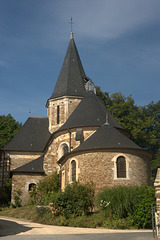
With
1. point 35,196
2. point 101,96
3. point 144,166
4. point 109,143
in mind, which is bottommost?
point 35,196

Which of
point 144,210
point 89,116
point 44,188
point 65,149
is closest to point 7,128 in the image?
point 65,149

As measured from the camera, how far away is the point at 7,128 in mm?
41219

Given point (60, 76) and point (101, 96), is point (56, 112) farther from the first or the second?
point (101, 96)

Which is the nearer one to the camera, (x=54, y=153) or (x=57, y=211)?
(x=57, y=211)

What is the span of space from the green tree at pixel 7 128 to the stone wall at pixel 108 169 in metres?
20.0

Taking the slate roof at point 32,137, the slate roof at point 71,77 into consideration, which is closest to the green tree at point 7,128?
the slate roof at point 32,137

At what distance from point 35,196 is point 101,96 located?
1916cm

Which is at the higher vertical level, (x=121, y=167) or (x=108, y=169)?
(x=121, y=167)

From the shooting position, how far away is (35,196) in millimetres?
26000

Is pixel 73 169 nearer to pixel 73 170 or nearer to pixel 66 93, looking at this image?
pixel 73 170

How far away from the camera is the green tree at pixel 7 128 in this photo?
39812 mm

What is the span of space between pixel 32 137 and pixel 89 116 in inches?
382

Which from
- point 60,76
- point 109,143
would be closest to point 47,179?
point 109,143

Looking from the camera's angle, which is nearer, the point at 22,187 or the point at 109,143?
the point at 109,143
